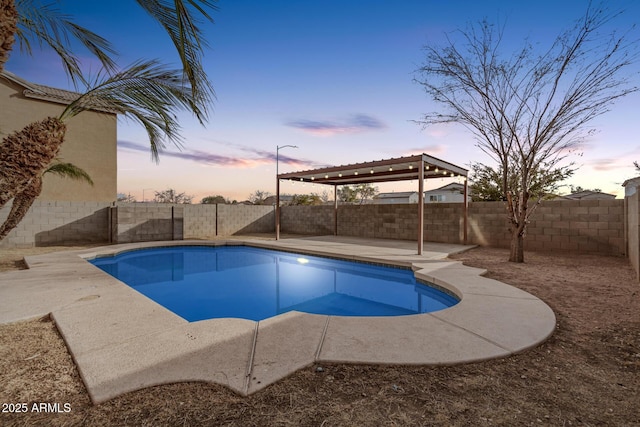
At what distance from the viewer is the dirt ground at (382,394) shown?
5.35ft

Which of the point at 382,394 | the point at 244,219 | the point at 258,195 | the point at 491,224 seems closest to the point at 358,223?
the point at 491,224

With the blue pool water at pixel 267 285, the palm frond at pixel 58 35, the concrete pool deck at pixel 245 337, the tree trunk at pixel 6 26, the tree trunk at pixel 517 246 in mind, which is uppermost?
the palm frond at pixel 58 35

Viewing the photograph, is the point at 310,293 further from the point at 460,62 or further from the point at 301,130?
A: the point at 301,130

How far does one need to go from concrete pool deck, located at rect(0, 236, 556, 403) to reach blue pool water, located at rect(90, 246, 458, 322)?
97 cm

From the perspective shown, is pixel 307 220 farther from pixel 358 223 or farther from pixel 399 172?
pixel 399 172

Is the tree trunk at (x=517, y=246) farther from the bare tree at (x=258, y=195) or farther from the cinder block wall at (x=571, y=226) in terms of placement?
the bare tree at (x=258, y=195)

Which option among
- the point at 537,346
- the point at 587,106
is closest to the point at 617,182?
the point at 587,106

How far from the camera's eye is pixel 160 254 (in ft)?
29.6

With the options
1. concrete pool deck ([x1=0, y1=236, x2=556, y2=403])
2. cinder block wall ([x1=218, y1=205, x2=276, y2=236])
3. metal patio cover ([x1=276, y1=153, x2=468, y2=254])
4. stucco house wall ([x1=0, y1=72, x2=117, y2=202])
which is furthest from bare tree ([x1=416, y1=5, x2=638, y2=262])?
stucco house wall ([x1=0, y1=72, x2=117, y2=202])

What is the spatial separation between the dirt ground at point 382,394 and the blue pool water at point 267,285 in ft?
6.39

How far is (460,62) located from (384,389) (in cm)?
744

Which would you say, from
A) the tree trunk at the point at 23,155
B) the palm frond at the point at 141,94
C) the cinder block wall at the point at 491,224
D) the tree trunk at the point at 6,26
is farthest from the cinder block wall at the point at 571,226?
the tree trunk at the point at 6,26

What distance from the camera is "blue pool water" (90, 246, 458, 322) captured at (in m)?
4.52

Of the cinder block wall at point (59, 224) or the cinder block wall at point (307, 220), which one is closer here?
the cinder block wall at point (59, 224)
